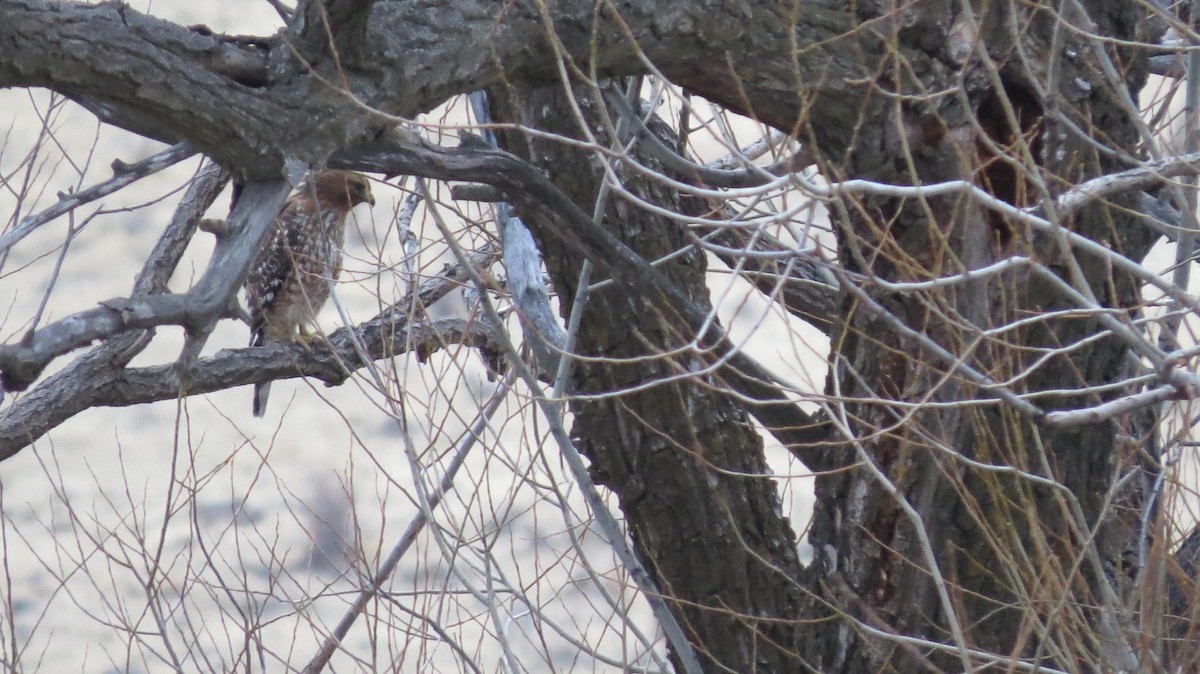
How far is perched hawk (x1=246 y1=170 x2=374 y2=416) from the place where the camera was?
17.4ft

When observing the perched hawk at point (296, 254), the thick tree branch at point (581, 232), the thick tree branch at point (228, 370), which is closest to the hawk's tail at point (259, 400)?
the perched hawk at point (296, 254)

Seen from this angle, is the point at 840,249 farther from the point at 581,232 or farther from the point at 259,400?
the point at 259,400

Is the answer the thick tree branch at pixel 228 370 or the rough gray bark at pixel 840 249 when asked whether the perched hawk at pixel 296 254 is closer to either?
the thick tree branch at pixel 228 370

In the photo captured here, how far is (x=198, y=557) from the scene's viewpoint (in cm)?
772

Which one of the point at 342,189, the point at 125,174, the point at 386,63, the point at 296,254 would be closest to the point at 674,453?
the point at 386,63

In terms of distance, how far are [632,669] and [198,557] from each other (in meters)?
5.24

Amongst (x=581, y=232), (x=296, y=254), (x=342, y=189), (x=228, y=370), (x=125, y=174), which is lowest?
(x=581, y=232)

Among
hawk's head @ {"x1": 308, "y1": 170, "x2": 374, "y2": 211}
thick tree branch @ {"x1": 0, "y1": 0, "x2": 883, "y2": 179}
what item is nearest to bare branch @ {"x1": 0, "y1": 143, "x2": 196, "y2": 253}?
Result: thick tree branch @ {"x1": 0, "y1": 0, "x2": 883, "y2": 179}

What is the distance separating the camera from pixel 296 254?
5.32 meters

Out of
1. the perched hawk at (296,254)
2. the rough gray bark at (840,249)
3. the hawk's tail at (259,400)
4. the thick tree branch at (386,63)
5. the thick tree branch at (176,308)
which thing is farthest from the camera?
the hawk's tail at (259,400)

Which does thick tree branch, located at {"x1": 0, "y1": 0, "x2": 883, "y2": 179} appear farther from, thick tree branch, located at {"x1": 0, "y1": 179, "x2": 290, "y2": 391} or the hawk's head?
the hawk's head

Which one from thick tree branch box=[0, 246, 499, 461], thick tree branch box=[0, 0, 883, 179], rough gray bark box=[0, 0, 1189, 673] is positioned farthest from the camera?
thick tree branch box=[0, 246, 499, 461]

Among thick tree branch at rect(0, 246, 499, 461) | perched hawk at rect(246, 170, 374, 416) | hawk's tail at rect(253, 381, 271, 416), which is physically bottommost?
thick tree branch at rect(0, 246, 499, 461)

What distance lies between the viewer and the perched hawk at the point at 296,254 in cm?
530
